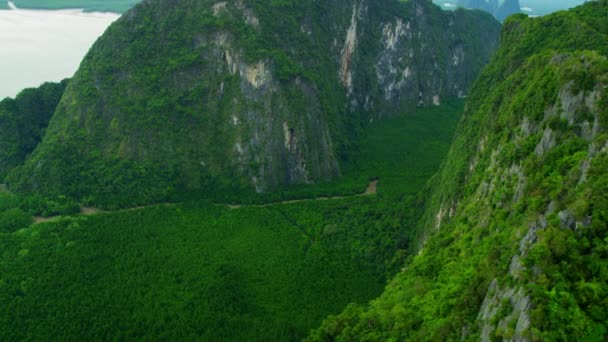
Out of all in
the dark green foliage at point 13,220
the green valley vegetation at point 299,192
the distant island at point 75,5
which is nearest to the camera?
the green valley vegetation at point 299,192

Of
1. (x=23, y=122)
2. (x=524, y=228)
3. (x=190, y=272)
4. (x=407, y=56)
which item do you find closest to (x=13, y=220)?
(x=190, y=272)

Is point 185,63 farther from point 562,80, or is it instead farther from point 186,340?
point 562,80

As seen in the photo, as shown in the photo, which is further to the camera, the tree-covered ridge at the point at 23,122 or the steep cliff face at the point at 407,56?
the steep cliff face at the point at 407,56

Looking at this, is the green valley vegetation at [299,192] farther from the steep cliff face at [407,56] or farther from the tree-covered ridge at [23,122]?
the steep cliff face at [407,56]

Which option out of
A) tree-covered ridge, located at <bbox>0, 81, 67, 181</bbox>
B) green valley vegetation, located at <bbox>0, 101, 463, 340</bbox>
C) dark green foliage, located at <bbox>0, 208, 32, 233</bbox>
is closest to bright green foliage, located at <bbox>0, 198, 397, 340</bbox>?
green valley vegetation, located at <bbox>0, 101, 463, 340</bbox>

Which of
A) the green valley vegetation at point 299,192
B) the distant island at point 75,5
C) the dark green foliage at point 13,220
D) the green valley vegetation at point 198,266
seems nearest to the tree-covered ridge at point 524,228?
the green valley vegetation at point 299,192

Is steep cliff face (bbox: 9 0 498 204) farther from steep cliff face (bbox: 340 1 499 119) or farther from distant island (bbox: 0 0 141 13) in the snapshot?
distant island (bbox: 0 0 141 13)
